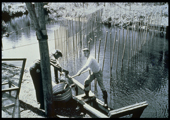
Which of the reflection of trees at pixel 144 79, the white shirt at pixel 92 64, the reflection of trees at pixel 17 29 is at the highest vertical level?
the reflection of trees at pixel 17 29

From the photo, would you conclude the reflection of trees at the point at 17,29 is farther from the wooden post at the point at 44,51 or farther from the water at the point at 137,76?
the wooden post at the point at 44,51

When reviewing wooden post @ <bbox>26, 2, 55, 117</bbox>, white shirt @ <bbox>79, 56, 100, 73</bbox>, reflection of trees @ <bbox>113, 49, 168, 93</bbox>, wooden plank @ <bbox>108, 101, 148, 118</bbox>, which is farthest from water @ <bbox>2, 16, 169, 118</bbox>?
wooden post @ <bbox>26, 2, 55, 117</bbox>

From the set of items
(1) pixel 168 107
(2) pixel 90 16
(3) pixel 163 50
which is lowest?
(1) pixel 168 107

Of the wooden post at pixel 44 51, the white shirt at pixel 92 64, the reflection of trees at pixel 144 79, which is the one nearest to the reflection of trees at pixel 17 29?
the reflection of trees at pixel 144 79

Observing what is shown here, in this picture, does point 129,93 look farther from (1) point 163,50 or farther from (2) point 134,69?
(1) point 163,50

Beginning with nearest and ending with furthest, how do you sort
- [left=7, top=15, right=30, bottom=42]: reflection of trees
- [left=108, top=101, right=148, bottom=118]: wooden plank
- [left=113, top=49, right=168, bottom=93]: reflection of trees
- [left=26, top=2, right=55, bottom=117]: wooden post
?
[left=26, top=2, right=55, bottom=117]: wooden post → [left=108, top=101, right=148, bottom=118]: wooden plank → [left=113, top=49, right=168, bottom=93]: reflection of trees → [left=7, top=15, right=30, bottom=42]: reflection of trees

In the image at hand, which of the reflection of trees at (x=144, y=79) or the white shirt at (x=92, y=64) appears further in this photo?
the reflection of trees at (x=144, y=79)

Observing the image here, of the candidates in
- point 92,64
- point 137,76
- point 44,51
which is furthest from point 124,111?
point 137,76

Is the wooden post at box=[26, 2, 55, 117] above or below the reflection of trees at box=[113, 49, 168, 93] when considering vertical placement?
above

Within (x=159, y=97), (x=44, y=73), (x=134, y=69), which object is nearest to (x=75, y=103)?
(x=44, y=73)

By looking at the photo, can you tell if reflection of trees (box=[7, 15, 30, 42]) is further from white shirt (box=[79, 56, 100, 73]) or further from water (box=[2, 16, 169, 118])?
white shirt (box=[79, 56, 100, 73])

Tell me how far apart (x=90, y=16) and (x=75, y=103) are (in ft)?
59.7

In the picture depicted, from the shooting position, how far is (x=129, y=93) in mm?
9133

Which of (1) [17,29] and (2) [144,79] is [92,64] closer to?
(2) [144,79]
